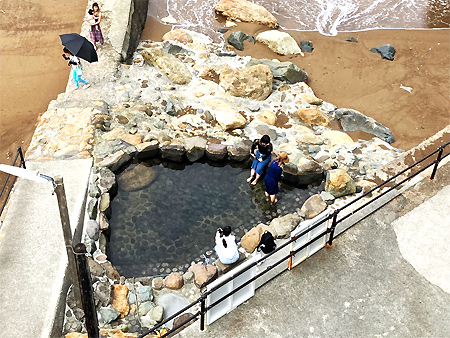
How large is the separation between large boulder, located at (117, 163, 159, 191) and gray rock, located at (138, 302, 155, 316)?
8.86 ft

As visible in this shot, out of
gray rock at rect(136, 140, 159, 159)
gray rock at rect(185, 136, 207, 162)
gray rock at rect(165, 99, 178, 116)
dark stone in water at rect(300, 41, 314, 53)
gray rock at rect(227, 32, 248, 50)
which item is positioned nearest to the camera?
gray rock at rect(136, 140, 159, 159)

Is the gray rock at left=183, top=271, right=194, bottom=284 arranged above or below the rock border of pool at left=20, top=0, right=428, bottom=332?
below

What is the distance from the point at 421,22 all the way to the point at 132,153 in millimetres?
11239

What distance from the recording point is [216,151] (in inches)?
420

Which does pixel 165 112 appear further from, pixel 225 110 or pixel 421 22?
pixel 421 22

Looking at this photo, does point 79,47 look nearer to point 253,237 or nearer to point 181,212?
point 181,212

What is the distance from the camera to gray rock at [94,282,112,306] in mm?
7852

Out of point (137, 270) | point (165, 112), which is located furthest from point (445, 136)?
point (137, 270)

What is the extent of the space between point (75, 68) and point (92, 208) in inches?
147

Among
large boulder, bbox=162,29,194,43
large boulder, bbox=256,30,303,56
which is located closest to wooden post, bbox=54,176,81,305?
large boulder, bbox=162,29,194,43

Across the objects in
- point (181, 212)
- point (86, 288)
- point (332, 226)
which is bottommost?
point (181, 212)

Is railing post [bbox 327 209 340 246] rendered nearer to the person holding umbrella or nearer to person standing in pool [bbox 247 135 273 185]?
person standing in pool [bbox 247 135 273 185]

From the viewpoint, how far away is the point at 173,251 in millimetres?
9047

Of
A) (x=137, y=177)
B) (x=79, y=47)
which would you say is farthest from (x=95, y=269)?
(x=79, y=47)
